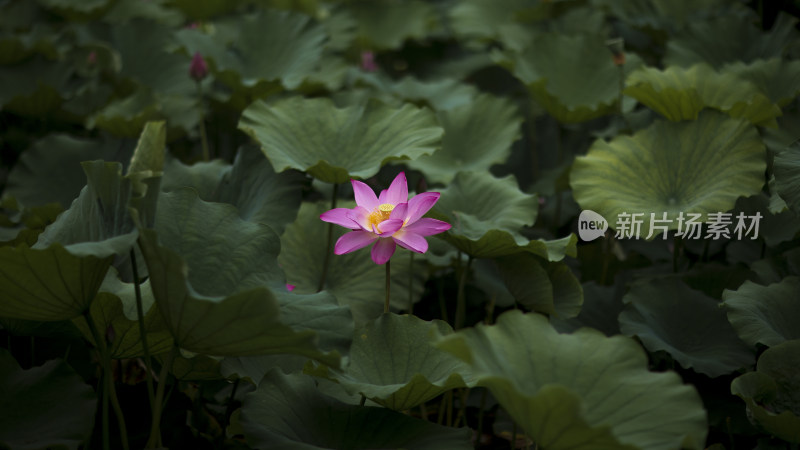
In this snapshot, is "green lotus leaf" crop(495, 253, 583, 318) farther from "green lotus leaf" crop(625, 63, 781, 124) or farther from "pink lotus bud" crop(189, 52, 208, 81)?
"pink lotus bud" crop(189, 52, 208, 81)

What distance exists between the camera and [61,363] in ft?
3.58

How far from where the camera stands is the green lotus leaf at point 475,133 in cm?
187

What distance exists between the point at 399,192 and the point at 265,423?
41cm

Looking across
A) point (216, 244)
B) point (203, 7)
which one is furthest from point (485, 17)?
point (216, 244)

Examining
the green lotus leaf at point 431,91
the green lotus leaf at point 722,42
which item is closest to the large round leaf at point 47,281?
the green lotus leaf at point 431,91

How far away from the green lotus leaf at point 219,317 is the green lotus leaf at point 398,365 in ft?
0.46

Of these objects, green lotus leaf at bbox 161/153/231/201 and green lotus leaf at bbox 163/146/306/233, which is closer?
green lotus leaf at bbox 163/146/306/233

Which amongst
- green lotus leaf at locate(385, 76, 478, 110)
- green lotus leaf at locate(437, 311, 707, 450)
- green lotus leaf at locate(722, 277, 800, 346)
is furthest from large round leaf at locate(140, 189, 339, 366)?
green lotus leaf at locate(385, 76, 478, 110)

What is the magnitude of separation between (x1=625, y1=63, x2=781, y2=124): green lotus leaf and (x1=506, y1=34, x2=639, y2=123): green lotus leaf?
9.3 inches

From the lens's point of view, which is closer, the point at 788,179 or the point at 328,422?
the point at 328,422

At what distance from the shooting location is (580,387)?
931 mm

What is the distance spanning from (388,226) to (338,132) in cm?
49
